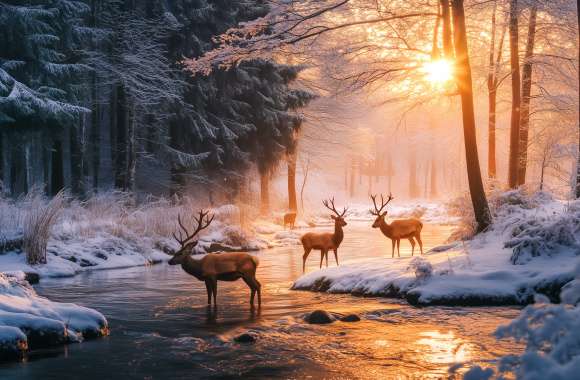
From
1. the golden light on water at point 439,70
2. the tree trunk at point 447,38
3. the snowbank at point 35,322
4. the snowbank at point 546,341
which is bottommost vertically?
the snowbank at point 35,322

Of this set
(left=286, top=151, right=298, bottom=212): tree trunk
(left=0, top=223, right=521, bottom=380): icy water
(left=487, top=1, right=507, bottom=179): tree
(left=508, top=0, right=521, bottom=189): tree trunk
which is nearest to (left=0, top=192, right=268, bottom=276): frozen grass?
(left=0, top=223, right=521, bottom=380): icy water

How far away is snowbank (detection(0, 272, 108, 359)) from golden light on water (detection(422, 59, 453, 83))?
10039 millimetres

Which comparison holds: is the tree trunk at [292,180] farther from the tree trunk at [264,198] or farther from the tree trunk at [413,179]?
the tree trunk at [413,179]

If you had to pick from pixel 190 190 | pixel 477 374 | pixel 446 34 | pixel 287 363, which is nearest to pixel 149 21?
pixel 190 190

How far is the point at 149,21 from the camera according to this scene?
26.9 m

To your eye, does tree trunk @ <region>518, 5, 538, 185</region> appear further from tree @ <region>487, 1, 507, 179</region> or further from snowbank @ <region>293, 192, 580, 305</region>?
snowbank @ <region>293, 192, 580, 305</region>

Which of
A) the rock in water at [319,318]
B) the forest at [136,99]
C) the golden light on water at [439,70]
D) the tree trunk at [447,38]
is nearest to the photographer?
the rock in water at [319,318]

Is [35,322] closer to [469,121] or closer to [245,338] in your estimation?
[245,338]

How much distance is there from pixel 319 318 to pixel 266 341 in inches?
55.1

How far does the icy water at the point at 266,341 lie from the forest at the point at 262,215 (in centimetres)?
5

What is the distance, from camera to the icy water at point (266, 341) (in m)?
6.93

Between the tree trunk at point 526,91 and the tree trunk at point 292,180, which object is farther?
the tree trunk at point 292,180

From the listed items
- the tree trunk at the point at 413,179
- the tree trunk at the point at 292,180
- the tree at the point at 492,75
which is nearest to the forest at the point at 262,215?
the tree at the point at 492,75

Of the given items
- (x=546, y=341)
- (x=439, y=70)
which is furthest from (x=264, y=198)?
(x=546, y=341)
